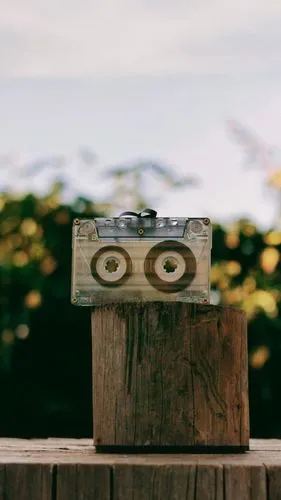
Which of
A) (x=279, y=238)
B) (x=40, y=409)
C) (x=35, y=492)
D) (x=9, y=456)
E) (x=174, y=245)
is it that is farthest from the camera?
(x=279, y=238)

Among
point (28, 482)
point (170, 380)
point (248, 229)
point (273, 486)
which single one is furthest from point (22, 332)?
point (273, 486)

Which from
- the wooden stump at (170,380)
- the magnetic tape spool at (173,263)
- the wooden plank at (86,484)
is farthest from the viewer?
the magnetic tape spool at (173,263)

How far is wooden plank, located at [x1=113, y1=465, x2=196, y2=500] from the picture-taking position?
8.66 ft

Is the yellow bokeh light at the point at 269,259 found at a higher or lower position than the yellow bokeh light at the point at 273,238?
lower

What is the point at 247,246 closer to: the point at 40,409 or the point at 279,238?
the point at 279,238

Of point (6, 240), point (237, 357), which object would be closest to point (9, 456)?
point (237, 357)

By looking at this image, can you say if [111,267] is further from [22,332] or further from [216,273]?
[216,273]

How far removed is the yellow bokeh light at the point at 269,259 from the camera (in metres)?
5.71

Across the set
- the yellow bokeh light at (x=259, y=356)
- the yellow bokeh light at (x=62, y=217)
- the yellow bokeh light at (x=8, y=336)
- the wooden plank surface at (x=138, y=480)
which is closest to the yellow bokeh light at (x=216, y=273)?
the yellow bokeh light at (x=259, y=356)

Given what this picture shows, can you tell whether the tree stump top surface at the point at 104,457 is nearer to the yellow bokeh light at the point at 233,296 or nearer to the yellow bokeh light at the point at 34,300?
the yellow bokeh light at the point at 34,300

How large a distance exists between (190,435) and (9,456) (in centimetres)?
46

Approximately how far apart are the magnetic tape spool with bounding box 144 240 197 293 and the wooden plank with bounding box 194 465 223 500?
63cm

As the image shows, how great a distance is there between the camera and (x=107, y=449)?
9.86 feet

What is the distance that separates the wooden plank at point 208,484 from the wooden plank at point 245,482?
0.02m
